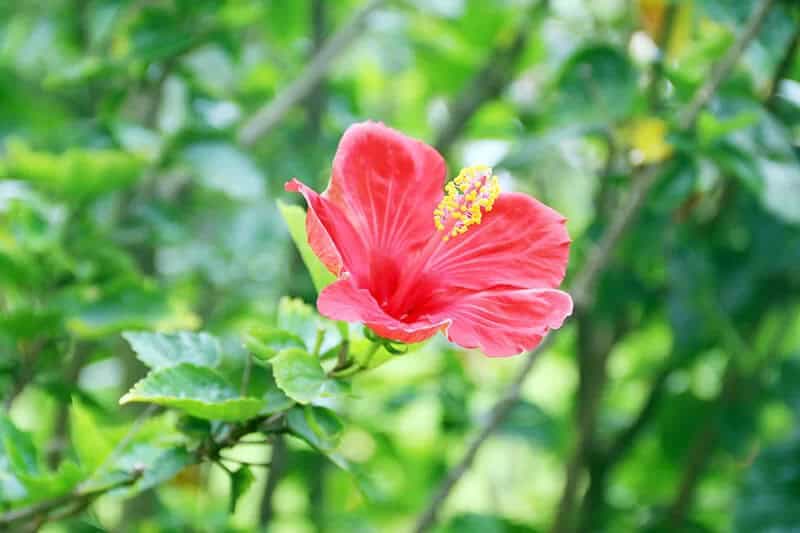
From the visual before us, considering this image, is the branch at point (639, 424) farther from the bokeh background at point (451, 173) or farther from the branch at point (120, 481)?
the branch at point (120, 481)

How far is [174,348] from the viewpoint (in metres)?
0.83

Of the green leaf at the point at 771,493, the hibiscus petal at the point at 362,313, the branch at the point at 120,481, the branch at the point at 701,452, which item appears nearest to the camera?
the hibiscus petal at the point at 362,313

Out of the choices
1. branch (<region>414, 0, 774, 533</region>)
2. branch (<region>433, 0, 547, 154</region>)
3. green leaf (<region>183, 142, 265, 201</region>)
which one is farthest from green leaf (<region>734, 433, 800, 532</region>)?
green leaf (<region>183, 142, 265, 201</region>)

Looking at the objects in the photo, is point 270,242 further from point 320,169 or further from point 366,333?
point 366,333

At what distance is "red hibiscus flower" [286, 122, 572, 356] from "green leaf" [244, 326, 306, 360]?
0.07 metres

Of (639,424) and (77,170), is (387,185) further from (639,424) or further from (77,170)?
(639,424)

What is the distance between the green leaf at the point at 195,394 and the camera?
733mm

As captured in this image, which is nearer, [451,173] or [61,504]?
[61,504]

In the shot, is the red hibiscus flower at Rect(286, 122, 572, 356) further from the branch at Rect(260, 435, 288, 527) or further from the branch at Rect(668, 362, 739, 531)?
the branch at Rect(668, 362, 739, 531)

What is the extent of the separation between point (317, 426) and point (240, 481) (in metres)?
0.09

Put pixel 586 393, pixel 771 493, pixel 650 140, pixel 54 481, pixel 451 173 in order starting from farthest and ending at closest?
pixel 451 173
pixel 586 393
pixel 771 493
pixel 650 140
pixel 54 481

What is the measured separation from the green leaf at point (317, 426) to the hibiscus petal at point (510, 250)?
16 centimetres

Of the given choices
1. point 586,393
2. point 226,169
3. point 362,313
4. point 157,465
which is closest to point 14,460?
point 157,465

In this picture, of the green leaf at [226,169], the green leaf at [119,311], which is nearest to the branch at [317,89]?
the green leaf at [226,169]
